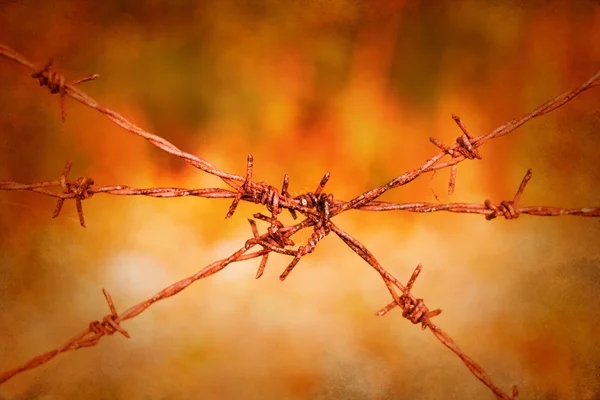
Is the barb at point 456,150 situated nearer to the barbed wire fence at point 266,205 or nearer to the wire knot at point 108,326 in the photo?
the barbed wire fence at point 266,205

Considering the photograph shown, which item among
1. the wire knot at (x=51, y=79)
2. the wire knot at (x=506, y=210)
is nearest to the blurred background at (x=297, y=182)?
the wire knot at (x=506, y=210)

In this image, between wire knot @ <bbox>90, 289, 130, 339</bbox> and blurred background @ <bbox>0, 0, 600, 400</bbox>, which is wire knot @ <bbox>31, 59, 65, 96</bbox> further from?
blurred background @ <bbox>0, 0, 600, 400</bbox>

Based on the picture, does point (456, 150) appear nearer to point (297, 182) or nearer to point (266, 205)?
point (266, 205)

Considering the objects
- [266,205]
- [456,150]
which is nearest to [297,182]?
A: [266,205]

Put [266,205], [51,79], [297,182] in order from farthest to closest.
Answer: [297,182], [266,205], [51,79]

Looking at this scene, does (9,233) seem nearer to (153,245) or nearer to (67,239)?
(67,239)

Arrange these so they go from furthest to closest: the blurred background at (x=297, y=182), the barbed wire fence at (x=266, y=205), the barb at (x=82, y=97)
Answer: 1. the blurred background at (x=297, y=182)
2. the barbed wire fence at (x=266, y=205)
3. the barb at (x=82, y=97)

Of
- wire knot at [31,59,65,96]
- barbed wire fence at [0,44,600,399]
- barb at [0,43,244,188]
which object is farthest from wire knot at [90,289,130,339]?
wire knot at [31,59,65,96]

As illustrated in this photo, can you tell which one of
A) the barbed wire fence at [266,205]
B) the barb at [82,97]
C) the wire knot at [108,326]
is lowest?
the wire knot at [108,326]

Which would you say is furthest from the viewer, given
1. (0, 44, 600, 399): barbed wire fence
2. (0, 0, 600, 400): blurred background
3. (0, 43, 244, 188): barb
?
(0, 0, 600, 400): blurred background
